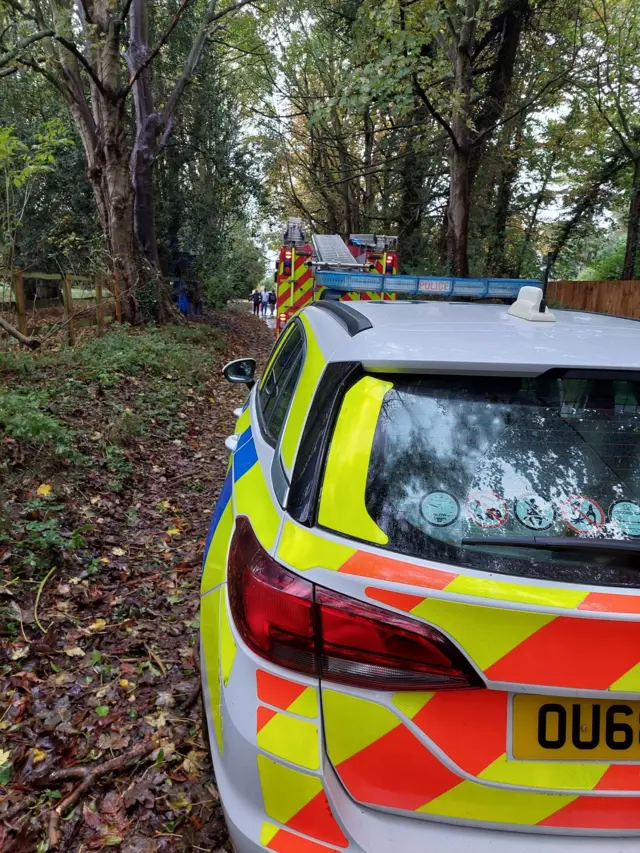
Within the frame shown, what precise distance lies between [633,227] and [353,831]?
21053mm

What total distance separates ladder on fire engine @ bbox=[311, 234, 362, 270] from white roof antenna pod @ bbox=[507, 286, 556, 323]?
7625mm

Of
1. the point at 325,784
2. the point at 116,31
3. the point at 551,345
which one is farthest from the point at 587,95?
the point at 325,784

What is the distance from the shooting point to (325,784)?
130cm

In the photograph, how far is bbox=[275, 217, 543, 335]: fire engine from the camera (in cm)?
573

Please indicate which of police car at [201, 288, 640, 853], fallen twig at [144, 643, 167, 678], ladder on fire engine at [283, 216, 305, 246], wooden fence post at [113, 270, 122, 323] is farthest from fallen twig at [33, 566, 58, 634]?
ladder on fire engine at [283, 216, 305, 246]

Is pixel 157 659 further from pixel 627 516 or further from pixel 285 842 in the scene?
pixel 627 516

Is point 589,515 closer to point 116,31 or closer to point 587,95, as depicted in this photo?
point 116,31

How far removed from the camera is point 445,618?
1.25 m

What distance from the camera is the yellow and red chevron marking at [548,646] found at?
1.22 m

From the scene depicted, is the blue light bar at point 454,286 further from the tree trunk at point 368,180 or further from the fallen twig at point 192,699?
the tree trunk at point 368,180

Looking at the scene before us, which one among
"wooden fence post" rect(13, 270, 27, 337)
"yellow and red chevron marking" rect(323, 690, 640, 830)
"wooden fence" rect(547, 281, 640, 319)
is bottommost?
"yellow and red chevron marking" rect(323, 690, 640, 830)

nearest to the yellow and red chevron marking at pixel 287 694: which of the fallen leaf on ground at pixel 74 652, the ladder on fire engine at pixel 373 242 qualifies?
the fallen leaf on ground at pixel 74 652

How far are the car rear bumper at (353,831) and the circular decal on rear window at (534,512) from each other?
66cm

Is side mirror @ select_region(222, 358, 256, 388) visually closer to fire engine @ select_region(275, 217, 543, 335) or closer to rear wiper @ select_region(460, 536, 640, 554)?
fire engine @ select_region(275, 217, 543, 335)
